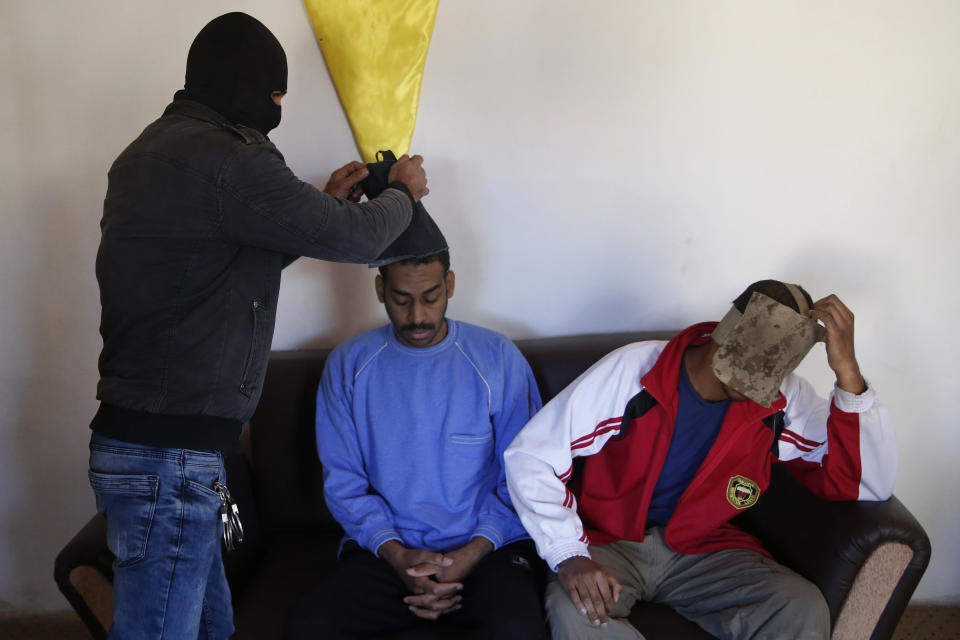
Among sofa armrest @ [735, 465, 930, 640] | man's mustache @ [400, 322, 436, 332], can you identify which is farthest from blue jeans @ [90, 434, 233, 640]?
sofa armrest @ [735, 465, 930, 640]

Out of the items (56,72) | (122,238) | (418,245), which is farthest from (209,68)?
(56,72)

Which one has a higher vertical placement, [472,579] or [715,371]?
[715,371]

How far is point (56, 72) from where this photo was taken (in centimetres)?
195

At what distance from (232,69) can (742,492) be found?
1.47m

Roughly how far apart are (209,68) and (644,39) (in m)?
1.21

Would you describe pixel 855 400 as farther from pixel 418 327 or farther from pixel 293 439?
pixel 293 439

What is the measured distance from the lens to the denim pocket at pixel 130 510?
49.8 inches

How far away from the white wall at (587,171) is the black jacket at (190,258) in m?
0.78

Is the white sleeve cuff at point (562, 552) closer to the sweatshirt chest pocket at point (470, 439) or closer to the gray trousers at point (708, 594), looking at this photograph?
the gray trousers at point (708, 594)

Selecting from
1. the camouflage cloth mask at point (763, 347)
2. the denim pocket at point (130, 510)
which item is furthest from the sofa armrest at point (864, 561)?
the denim pocket at point (130, 510)

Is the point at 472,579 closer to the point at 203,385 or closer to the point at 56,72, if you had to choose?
the point at 203,385

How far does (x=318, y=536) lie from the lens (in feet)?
6.37

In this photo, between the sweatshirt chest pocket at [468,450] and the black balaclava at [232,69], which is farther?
the sweatshirt chest pocket at [468,450]

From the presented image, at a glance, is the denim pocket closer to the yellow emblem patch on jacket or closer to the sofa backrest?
the sofa backrest
